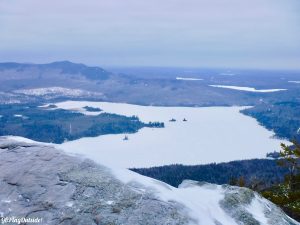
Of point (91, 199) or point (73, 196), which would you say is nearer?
point (91, 199)

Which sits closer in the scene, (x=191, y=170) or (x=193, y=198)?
(x=193, y=198)

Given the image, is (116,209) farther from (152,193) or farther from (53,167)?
(53,167)

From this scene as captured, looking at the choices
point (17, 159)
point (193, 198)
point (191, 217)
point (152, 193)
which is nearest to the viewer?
point (191, 217)

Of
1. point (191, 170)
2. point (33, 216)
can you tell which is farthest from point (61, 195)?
point (191, 170)

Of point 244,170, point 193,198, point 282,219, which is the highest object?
point 193,198
